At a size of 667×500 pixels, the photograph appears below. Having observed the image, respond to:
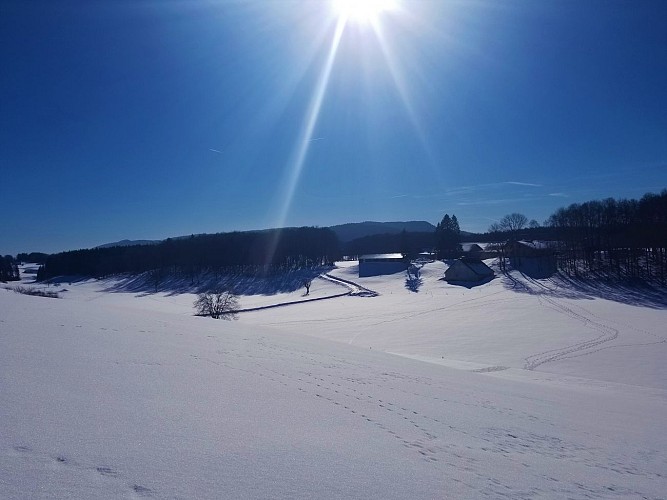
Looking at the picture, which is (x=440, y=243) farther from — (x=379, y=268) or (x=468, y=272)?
(x=468, y=272)

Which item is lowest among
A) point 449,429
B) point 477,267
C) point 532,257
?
point 449,429

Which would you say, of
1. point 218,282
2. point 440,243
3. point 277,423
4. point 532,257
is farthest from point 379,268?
point 277,423

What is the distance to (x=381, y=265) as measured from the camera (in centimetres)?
8906

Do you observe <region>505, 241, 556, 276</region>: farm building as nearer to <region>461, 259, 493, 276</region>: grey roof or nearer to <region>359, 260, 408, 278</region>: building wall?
<region>461, 259, 493, 276</region>: grey roof

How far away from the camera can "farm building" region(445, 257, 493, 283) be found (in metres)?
69.4

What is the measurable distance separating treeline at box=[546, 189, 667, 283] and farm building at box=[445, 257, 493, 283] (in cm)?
1242

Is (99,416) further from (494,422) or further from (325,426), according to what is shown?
(494,422)

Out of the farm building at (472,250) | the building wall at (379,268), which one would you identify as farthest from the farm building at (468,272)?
the farm building at (472,250)

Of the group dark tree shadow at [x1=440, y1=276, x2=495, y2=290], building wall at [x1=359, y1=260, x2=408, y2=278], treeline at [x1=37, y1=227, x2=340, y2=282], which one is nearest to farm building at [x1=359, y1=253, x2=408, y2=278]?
building wall at [x1=359, y1=260, x2=408, y2=278]

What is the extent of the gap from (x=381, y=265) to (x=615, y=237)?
136ft

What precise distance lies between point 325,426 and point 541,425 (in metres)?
4.56

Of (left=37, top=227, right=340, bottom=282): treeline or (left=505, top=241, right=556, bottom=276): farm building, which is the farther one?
(left=37, top=227, right=340, bottom=282): treeline

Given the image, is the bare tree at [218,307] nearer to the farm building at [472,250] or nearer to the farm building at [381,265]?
the farm building at [381,265]

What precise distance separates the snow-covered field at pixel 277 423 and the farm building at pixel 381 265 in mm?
69536
